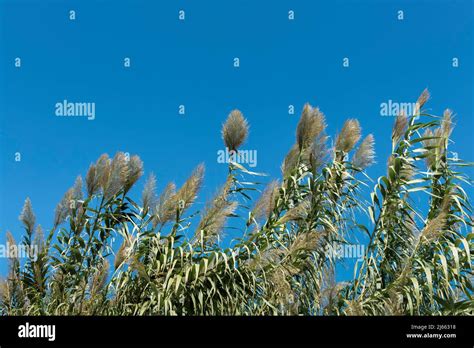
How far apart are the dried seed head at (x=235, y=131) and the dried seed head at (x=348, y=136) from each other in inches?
31.9

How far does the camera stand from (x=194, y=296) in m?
4.70

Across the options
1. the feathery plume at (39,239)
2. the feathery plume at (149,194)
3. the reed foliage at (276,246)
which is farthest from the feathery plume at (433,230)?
the feathery plume at (39,239)

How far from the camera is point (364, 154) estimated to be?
532cm

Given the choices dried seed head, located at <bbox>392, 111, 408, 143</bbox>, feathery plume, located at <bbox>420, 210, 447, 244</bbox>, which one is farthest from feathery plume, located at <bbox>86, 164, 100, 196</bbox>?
feathery plume, located at <bbox>420, 210, 447, 244</bbox>

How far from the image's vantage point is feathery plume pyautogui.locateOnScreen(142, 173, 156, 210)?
5204 mm

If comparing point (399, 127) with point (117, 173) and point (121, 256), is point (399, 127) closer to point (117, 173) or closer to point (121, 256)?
point (117, 173)

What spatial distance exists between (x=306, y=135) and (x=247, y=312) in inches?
58.8

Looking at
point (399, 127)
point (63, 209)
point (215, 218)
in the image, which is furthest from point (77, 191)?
point (399, 127)

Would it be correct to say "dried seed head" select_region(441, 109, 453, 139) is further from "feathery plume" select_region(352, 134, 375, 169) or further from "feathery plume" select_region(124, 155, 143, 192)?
"feathery plume" select_region(124, 155, 143, 192)

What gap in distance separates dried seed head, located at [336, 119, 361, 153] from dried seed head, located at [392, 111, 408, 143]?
0.29 m

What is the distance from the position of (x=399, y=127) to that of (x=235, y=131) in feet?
4.44
